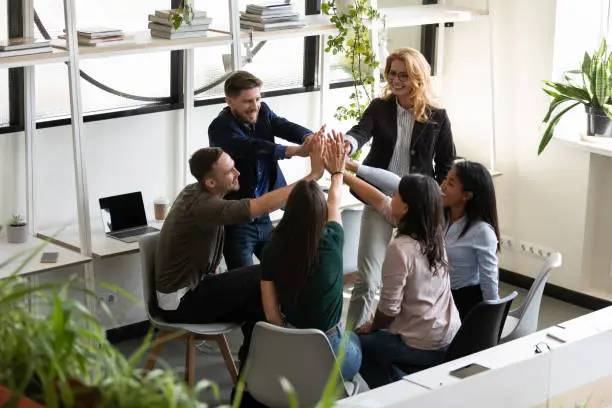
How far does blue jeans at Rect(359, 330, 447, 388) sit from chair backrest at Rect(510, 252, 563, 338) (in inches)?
19.6

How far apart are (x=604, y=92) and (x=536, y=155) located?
1.93 feet

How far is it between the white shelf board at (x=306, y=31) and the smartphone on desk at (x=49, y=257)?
1429 millimetres

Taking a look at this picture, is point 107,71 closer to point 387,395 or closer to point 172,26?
point 172,26

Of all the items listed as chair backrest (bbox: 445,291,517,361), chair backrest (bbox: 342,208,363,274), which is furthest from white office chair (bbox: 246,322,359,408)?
chair backrest (bbox: 342,208,363,274)

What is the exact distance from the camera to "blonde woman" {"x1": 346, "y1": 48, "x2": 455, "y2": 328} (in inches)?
169

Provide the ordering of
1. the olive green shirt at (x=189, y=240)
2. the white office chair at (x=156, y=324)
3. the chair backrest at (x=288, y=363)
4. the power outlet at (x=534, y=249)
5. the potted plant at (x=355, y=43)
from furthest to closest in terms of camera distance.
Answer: the power outlet at (x=534, y=249) → the potted plant at (x=355, y=43) → the white office chair at (x=156, y=324) → the olive green shirt at (x=189, y=240) → the chair backrest at (x=288, y=363)

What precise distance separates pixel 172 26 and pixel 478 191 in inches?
69.4

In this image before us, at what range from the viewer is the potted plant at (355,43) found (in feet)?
17.6

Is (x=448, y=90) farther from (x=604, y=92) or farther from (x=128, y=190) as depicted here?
(x=128, y=190)

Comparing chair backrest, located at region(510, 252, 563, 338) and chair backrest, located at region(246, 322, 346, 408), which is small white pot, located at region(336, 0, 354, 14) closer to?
chair backrest, located at region(510, 252, 563, 338)

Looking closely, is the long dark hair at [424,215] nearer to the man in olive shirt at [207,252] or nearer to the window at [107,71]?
the man in olive shirt at [207,252]

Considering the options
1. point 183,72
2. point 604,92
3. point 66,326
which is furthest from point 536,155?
point 66,326

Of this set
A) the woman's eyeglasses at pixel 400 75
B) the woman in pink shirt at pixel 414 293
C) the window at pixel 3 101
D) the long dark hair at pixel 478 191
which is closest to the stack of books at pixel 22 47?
the window at pixel 3 101

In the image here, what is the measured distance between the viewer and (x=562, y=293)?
5.90 meters
